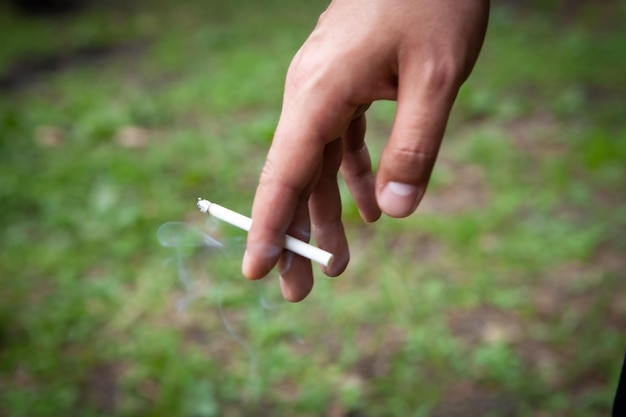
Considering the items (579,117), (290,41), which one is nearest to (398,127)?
(579,117)

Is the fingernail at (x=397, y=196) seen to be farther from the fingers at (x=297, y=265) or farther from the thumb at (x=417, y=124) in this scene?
the fingers at (x=297, y=265)

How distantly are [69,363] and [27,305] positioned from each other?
14.5 inches

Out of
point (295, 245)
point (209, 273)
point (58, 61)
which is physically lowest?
point (295, 245)

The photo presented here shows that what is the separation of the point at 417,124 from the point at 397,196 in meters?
0.10

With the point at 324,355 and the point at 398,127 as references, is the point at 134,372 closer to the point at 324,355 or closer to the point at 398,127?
the point at 324,355

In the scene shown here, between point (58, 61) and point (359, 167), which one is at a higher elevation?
point (58, 61)

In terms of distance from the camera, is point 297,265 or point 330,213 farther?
point 330,213

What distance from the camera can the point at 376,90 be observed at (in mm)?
869

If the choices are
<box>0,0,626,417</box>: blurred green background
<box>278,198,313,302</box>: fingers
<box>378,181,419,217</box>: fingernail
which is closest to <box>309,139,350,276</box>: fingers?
<box>278,198,313,302</box>: fingers

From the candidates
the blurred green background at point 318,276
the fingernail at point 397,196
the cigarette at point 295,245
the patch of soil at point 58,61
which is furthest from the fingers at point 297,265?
the patch of soil at point 58,61

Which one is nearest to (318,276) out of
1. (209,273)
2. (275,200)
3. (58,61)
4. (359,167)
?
(209,273)

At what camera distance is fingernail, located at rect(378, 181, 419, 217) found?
2.81 feet

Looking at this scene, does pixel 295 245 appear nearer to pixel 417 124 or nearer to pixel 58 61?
pixel 417 124

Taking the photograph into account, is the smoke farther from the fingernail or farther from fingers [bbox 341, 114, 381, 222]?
the fingernail
